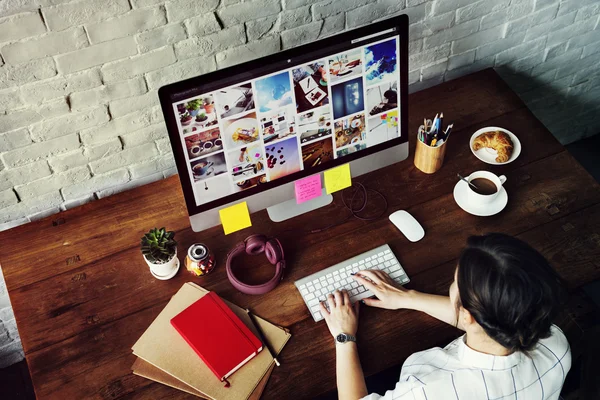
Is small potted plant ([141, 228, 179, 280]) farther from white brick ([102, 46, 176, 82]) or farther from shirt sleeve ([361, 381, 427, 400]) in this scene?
shirt sleeve ([361, 381, 427, 400])

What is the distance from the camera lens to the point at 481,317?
4.08 feet

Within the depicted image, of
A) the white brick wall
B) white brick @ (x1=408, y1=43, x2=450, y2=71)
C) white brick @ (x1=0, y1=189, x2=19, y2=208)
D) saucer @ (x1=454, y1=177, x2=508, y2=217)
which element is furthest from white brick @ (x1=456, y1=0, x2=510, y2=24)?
white brick @ (x1=0, y1=189, x2=19, y2=208)

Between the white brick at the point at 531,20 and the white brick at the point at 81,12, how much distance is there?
1.36 meters

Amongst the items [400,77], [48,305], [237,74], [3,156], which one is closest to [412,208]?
[400,77]

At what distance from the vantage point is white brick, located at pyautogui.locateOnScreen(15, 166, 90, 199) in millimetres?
1771

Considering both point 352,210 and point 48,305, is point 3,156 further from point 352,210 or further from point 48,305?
point 352,210

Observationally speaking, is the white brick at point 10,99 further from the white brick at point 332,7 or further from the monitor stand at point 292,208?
the white brick at point 332,7

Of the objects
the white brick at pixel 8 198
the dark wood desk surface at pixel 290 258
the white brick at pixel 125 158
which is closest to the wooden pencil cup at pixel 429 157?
the dark wood desk surface at pixel 290 258

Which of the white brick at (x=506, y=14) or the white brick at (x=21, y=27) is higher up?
the white brick at (x=21, y=27)

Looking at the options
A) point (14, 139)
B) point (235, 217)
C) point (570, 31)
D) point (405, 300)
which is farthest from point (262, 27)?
point (570, 31)

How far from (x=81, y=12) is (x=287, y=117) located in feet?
1.87

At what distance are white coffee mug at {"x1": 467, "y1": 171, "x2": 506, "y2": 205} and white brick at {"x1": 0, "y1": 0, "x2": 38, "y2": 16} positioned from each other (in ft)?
4.13

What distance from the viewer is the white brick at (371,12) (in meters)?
1.81

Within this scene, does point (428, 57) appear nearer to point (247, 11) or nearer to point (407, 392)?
point (247, 11)
